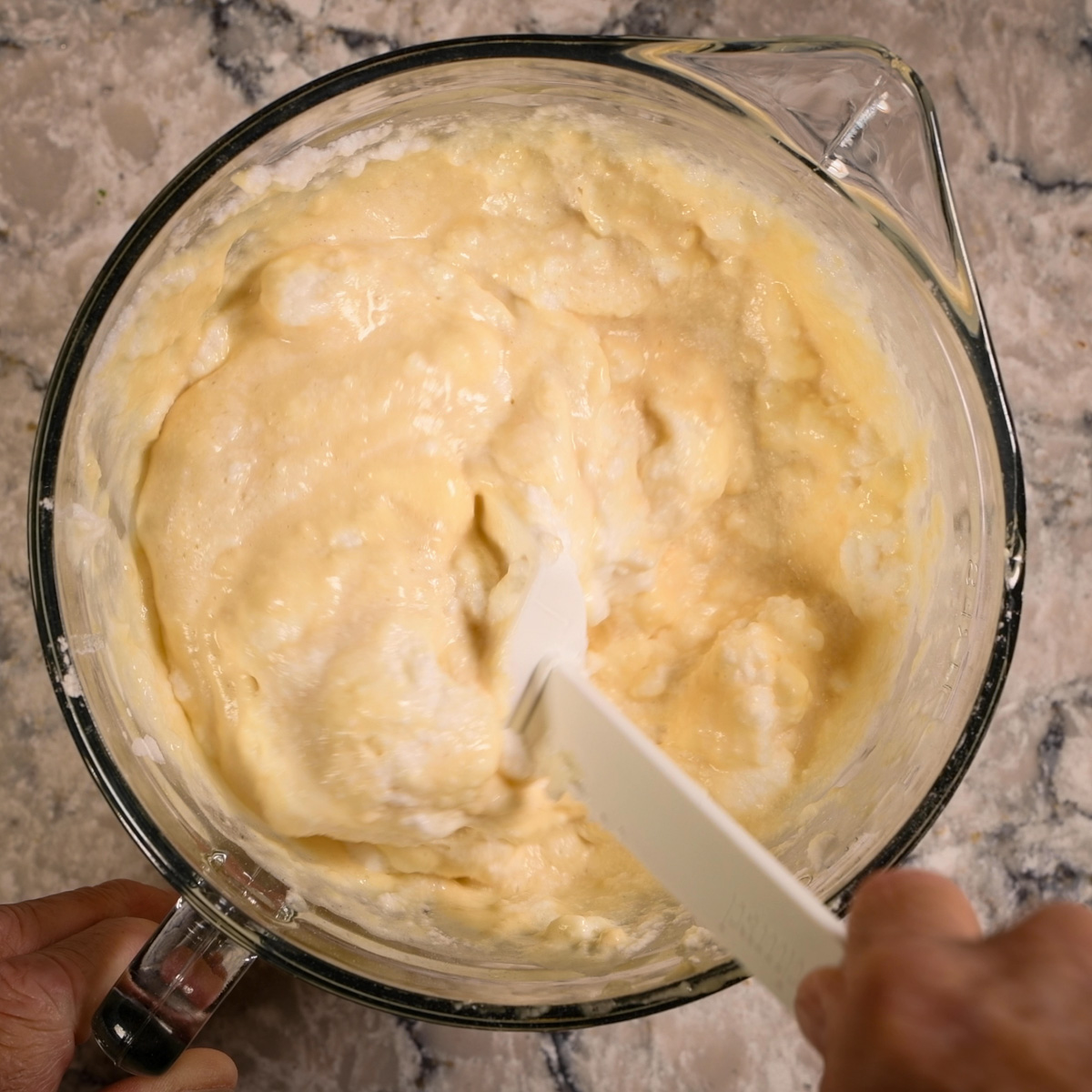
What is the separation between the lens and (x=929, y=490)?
3.77ft

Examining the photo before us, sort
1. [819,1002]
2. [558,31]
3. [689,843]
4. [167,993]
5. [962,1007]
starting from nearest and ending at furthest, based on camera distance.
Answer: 1. [962,1007]
2. [819,1002]
3. [689,843]
4. [167,993]
5. [558,31]

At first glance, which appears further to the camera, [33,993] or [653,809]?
[33,993]

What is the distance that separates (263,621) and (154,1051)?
0.42 metres

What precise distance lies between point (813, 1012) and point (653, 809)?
1.12 ft

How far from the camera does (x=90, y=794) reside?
4.16 ft

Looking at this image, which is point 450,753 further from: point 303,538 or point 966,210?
point 966,210

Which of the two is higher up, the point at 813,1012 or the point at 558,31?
the point at 558,31

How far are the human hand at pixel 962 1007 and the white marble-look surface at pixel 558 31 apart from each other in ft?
2.81

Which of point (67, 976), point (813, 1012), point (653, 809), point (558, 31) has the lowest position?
point (67, 976)

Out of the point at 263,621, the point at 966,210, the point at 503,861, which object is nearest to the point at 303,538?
the point at 263,621

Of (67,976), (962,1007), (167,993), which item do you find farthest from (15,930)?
(962,1007)

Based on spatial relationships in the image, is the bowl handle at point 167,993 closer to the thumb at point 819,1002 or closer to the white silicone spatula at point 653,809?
the white silicone spatula at point 653,809

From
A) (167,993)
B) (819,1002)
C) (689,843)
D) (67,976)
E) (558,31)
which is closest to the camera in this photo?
(819,1002)

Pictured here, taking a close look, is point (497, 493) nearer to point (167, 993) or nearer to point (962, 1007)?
point (167, 993)
